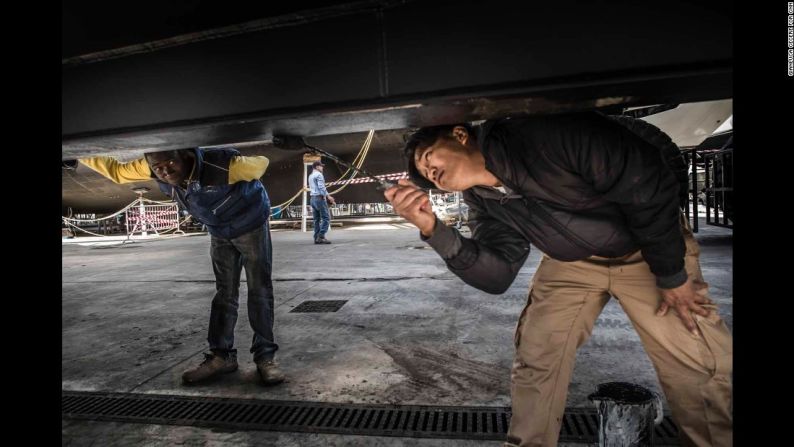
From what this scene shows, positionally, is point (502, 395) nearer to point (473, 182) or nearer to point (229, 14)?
point (473, 182)

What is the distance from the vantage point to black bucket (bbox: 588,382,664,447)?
4.57ft

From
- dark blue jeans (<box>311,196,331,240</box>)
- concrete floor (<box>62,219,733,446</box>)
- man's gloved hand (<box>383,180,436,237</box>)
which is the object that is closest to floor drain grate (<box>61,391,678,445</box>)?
concrete floor (<box>62,219,733,446</box>)

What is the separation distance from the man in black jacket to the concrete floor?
510 mm

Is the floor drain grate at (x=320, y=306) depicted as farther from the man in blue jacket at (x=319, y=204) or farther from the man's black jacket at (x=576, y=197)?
the man in blue jacket at (x=319, y=204)

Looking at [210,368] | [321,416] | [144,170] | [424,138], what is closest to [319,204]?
[144,170]

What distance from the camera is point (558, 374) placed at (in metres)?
1.55

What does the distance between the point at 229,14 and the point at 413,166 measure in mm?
760

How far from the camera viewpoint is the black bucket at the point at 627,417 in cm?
139

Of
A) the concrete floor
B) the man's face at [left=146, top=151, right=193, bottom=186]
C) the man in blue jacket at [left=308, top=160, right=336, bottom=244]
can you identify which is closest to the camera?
the concrete floor

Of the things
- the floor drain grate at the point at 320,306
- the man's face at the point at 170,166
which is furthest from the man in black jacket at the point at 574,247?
the floor drain grate at the point at 320,306

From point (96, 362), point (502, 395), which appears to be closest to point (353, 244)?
point (96, 362)

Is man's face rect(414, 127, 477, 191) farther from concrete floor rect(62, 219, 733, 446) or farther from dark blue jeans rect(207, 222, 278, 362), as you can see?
dark blue jeans rect(207, 222, 278, 362)

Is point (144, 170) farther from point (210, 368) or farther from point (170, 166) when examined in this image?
point (210, 368)

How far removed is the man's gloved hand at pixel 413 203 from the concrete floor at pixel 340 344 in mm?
881
